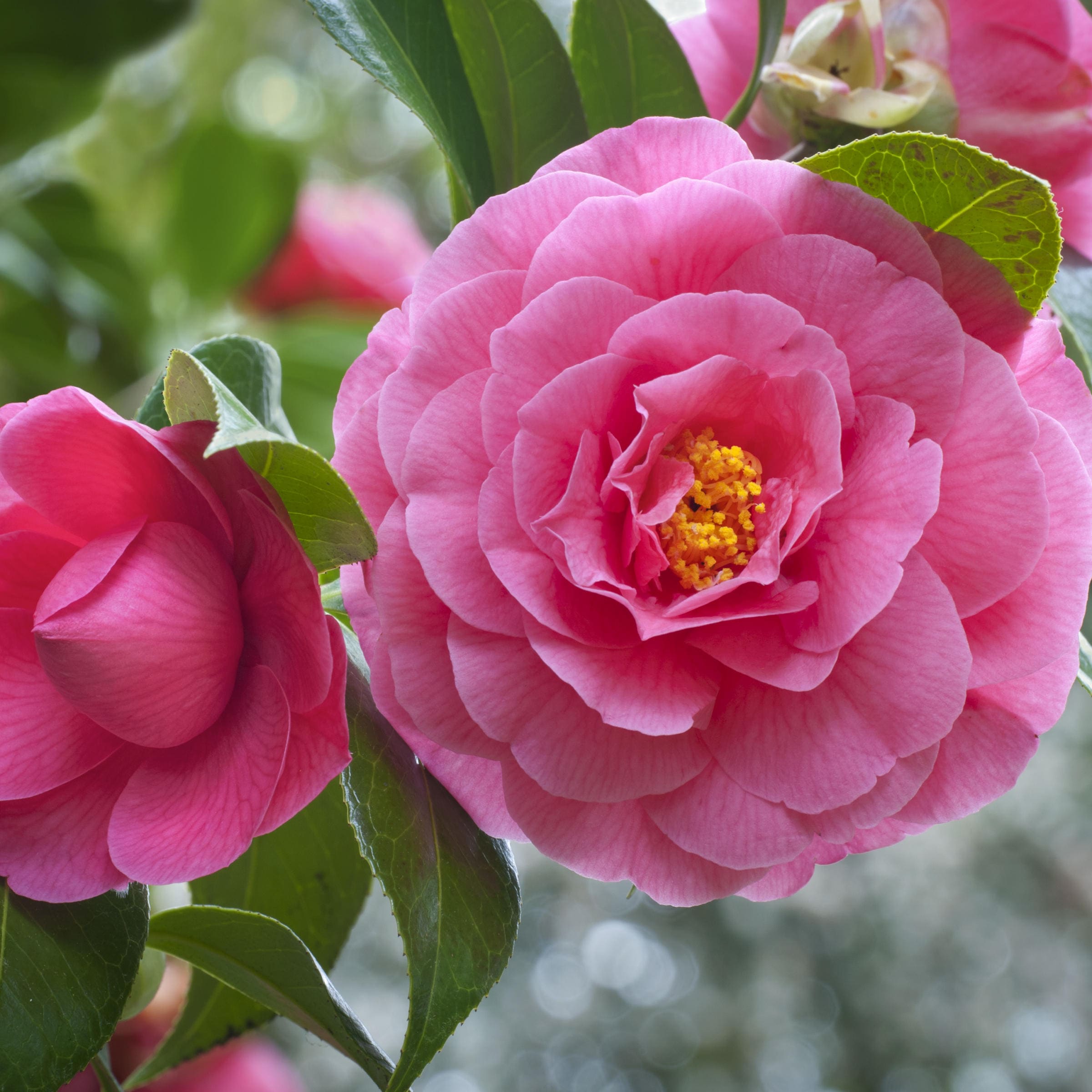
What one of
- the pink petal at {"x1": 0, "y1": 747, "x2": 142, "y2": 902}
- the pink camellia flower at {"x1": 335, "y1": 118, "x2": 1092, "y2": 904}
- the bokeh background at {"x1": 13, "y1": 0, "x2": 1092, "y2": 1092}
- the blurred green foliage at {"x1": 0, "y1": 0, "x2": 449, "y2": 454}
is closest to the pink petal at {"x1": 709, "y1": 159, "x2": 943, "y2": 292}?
the pink camellia flower at {"x1": 335, "y1": 118, "x2": 1092, "y2": 904}

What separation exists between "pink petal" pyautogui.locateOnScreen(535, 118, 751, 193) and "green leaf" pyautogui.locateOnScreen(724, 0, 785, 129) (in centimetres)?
15

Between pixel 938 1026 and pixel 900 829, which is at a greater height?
pixel 900 829

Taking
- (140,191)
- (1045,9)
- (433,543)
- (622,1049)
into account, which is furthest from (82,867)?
(622,1049)

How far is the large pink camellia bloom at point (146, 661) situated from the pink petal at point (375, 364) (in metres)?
0.06

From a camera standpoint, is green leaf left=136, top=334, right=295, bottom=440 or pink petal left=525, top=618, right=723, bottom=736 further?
green leaf left=136, top=334, right=295, bottom=440

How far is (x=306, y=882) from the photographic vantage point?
58cm

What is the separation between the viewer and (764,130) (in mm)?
581

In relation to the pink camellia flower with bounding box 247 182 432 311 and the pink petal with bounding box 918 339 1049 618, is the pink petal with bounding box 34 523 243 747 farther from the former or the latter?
the pink camellia flower with bounding box 247 182 432 311

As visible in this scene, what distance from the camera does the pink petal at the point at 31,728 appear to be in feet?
1.24

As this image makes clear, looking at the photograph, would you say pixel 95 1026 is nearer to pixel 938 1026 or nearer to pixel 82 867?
pixel 82 867

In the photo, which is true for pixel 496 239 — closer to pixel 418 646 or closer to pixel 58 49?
pixel 418 646

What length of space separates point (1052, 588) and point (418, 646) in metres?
0.22

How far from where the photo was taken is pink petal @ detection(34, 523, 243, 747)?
0.36m

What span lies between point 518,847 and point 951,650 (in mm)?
2154
